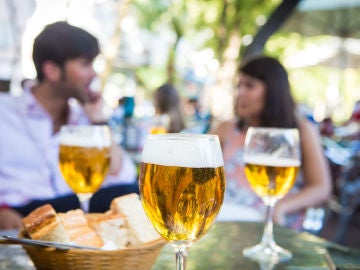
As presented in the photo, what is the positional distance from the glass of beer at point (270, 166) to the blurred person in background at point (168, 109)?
3.74 metres

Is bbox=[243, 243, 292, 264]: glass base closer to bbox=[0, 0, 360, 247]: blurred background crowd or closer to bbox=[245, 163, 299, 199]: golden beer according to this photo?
bbox=[245, 163, 299, 199]: golden beer

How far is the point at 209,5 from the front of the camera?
11156 millimetres

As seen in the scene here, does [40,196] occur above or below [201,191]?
below

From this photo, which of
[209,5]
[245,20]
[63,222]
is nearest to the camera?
[63,222]

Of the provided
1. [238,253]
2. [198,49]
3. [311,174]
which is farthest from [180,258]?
[198,49]

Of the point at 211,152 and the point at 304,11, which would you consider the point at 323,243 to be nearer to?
the point at 211,152

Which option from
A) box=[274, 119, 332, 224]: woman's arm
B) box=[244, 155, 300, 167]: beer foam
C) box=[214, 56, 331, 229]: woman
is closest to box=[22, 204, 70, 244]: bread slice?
box=[244, 155, 300, 167]: beer foam

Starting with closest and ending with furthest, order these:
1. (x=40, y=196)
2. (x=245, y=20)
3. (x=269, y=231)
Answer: (x=269, y=231)
(x=40, y=196)
(x=245, y=20)

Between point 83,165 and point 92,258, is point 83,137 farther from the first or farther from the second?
point 92,258

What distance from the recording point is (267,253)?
1279mm

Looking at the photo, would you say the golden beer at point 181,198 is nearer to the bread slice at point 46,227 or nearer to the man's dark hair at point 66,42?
the bread slice at point 46,227

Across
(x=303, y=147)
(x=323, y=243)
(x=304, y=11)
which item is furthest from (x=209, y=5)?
(x=323, y=243)

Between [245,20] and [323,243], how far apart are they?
31.1 feet

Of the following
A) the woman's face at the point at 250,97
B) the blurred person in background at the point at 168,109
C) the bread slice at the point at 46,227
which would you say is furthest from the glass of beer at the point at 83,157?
the blurred person in background at the point at 168,109
